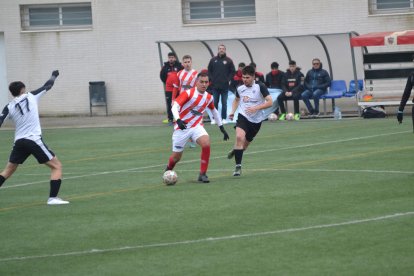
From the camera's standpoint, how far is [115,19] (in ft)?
119

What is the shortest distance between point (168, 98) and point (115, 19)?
7.14m

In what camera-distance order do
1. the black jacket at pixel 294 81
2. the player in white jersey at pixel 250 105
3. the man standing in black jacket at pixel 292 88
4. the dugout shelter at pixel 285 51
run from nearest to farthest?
the player in white jersey at pixel 250 105
the man standing in black jacket at pixel 292 88
the black jacket at pixel 294 81
the dugout shelter at pixel 285 51

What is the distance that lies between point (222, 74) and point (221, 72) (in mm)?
64

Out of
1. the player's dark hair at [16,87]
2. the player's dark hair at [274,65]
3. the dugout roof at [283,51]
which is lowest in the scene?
the player's dark hair at [274,65]

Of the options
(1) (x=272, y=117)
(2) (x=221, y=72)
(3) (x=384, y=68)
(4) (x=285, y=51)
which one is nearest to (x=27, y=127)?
(2) (x=221, y=72)

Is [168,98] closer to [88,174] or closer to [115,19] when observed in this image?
[115,19]

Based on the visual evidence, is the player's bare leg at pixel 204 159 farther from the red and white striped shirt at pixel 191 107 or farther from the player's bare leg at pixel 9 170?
the player's bare leg at pixel 9 170

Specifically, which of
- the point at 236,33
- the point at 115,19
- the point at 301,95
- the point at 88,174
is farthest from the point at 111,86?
the point at 88,174

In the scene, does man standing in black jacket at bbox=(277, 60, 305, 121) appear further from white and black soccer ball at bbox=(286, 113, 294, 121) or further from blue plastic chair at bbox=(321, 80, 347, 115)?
blue plastic chair at bbox=(321, 80, 347, 115)

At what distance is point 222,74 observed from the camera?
98.1 ft

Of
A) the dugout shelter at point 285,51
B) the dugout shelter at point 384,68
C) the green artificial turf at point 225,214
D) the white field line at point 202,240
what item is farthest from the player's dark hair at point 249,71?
the dugout shelter at point 285,51

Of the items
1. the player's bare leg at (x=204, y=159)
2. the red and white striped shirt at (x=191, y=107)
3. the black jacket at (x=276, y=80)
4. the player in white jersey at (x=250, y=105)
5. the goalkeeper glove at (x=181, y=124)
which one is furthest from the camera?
the black jacket at (x=276, y=80)

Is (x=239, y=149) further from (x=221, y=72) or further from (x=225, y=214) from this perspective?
(x=221, y=72)

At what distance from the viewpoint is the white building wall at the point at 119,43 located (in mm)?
35000
